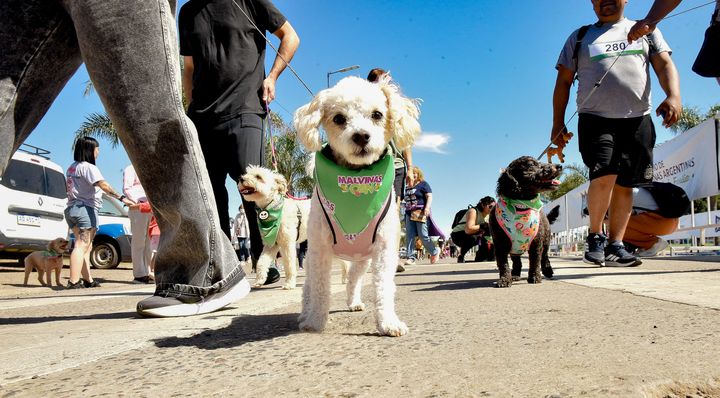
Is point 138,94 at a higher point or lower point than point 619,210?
higher

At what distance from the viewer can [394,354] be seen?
5.13 feet

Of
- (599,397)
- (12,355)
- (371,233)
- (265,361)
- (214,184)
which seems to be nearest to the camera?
(599,397)

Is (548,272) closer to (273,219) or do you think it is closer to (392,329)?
(273,219)

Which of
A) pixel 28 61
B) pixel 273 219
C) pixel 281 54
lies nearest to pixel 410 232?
pixel 273 219

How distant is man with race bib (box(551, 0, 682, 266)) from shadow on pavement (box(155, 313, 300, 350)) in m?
4.00

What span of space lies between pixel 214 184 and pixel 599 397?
11.7 ft

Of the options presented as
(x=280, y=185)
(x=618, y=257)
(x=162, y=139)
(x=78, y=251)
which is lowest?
(x=618, y=257)

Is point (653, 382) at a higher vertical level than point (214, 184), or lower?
lower

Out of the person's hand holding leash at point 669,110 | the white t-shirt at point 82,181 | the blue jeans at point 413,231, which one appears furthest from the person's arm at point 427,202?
the white t-shirt at point 82,181

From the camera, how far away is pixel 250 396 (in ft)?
3.72

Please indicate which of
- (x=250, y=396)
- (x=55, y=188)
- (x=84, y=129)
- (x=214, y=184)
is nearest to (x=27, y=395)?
(x=250, y=396)

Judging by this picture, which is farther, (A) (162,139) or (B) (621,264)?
(B) (621,264)

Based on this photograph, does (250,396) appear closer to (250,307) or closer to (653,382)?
(653,382)

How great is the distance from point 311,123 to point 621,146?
3.96 metres
